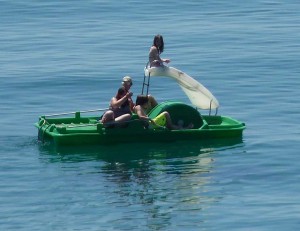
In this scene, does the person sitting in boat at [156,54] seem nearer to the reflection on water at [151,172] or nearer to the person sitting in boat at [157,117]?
the person sitting in boat at [157,117]

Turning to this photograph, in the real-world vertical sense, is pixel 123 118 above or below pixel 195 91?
below

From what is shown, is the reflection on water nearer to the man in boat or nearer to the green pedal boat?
the green pedal boat

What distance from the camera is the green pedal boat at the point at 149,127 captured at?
107 ft

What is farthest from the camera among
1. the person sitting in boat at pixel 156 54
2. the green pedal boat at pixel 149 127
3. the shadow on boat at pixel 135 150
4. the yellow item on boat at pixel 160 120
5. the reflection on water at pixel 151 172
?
the person sitting in boat at pixel 156 54

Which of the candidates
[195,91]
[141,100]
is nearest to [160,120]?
[141,100]

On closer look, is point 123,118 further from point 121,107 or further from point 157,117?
point 157,117

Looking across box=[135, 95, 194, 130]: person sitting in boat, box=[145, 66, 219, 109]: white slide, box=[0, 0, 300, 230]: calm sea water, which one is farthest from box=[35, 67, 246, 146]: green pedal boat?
box=[0, 0, 300, 230]: calm sea water

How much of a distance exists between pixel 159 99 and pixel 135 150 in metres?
7.30

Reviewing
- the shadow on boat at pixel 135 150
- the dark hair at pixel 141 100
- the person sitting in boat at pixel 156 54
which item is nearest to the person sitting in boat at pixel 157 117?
the dark hair at pixel 141 100

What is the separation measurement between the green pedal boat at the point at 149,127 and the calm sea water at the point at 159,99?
242 mm

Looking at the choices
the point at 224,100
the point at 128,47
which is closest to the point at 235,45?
the point at 128,47

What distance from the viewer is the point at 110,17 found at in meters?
57.3

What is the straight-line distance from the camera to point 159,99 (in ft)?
131

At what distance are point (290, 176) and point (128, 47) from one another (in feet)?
64.1
